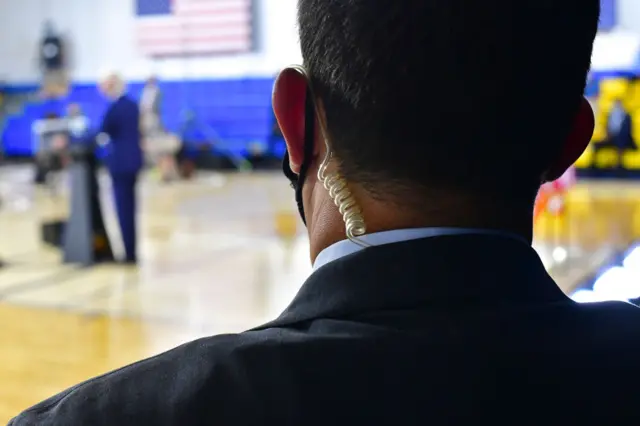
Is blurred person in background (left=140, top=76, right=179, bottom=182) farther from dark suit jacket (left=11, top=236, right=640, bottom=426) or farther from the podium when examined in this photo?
dark suit jacket (left=11, top=236, right=640, bottom=426)

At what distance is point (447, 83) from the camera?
0.60 meters

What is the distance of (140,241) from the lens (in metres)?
7.53

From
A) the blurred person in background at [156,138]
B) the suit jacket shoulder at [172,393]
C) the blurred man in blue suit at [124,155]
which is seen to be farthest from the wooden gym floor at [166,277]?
the suit jacket shoulder at [172,393]

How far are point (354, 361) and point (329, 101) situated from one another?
21 centimetres

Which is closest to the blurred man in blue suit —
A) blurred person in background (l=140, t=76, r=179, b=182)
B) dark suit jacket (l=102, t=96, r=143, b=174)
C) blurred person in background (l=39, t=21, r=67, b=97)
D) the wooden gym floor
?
dark suit jacket (l=102, t=96, r=143, b=174)

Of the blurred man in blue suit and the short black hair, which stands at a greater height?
the short black hair

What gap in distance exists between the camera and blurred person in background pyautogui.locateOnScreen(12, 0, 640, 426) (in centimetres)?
57

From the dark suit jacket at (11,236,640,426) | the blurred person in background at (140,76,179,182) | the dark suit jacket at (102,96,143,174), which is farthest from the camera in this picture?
the blurred person in background at (140,76,179,182)

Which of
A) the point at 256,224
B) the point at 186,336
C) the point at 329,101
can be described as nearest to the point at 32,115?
the point at 256,224

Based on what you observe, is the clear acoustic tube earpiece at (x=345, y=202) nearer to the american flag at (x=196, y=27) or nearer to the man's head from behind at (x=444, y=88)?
the man's head from behind at (x=444, y=88)

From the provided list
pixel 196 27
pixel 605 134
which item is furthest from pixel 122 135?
pixel 196 27

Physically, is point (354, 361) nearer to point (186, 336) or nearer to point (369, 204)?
point (369, 204)

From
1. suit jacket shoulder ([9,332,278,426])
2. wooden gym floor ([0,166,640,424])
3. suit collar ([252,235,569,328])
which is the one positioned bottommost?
wooden gym floor ([0,166,640,424])

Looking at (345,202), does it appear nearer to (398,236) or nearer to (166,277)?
(398,236)
